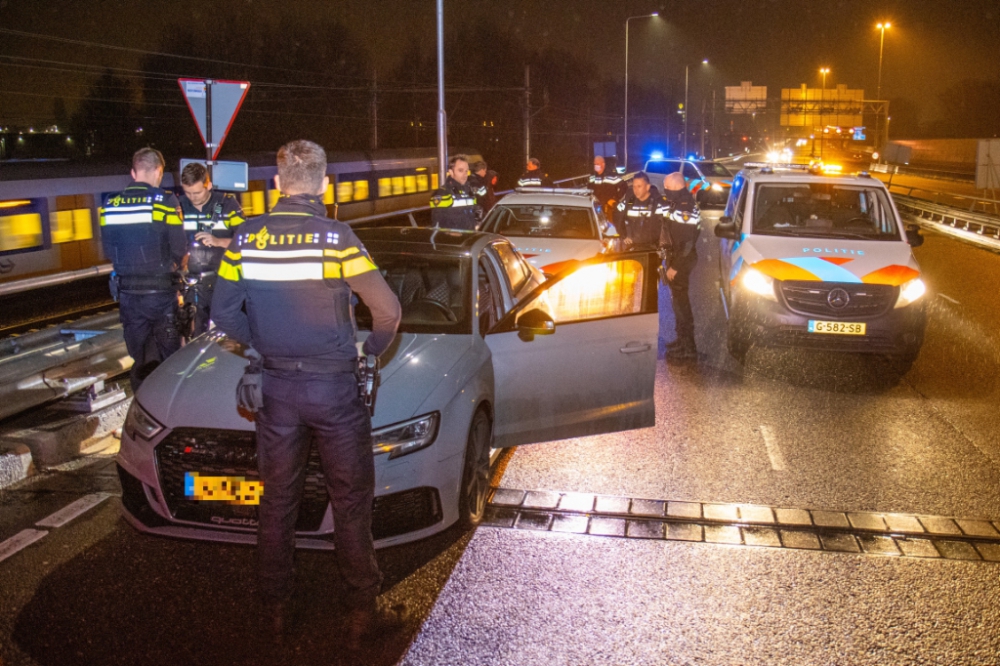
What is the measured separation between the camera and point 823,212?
10.2 meters

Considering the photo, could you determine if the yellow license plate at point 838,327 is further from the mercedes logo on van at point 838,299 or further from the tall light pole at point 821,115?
the tall light pole at point 821,115

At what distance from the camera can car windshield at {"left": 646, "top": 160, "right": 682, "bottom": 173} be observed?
1182 inches

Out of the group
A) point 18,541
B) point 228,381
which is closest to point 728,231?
point 228,381

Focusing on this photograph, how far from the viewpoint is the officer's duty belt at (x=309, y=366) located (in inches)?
148

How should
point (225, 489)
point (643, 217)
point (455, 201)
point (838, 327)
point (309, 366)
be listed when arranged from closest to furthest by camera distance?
1. point (309, 366)
2. point (225, 489)
3. point (838, 327)
4. point (643, 217)
5. point (455, 201)

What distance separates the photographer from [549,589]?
4.45 m

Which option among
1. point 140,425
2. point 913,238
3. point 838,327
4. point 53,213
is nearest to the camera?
point 140,425

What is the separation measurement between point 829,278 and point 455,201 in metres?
4.42

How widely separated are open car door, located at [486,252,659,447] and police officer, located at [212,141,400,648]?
5.48 ft

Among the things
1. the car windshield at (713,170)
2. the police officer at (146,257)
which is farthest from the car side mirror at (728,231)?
the car windshield at (713,170)

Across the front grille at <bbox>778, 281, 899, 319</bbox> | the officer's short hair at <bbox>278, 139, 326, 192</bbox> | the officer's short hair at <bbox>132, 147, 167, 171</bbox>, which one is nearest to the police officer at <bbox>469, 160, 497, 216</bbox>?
the front grille at <bbox>778, 281, 899, 319</bbox>

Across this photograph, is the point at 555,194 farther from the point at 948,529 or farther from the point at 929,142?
the point at 929,142

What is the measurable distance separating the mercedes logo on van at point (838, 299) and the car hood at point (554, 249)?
118 inches

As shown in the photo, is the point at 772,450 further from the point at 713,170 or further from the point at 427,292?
the point at 713,170
